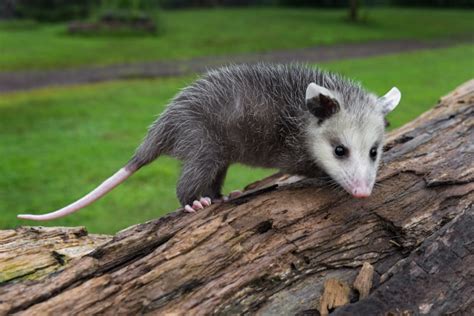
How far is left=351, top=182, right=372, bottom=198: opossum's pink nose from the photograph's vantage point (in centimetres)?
284

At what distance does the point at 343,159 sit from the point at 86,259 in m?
1.42

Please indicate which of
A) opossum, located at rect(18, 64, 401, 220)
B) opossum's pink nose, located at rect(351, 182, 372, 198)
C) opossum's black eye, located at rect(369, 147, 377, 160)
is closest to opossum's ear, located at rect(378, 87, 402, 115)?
opossum, located at rect(18, 64, 401, 220)

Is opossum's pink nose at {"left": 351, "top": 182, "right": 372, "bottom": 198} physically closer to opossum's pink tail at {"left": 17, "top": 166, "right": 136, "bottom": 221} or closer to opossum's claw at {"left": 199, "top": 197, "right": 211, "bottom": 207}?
opossum's claw at {"left": 199, "top": 197, "right": 211, "bottom": 207}

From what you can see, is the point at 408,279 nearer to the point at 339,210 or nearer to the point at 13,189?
the point at 339,210

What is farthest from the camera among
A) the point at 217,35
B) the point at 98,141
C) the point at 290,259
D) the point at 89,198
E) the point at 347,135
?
the point at 217,35

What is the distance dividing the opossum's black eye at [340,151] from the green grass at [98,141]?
6.36 feet

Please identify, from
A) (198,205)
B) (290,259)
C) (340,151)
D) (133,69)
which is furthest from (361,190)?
(133,69)

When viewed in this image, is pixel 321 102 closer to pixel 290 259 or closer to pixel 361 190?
pixel 361 190

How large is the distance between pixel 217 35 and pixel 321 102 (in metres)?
17.3

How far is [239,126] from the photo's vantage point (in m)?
3.38

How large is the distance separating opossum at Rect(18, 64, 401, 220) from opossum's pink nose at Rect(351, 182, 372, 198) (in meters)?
0.24

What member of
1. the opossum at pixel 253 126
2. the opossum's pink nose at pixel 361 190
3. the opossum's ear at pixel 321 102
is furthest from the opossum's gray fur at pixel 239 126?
the opossum's pink nose at pixel 361 190

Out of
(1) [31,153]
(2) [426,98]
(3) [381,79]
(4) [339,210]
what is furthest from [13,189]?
(3) [381,79]

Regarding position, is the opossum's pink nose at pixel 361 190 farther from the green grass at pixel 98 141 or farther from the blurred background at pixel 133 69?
the blurred background at pixel 133 69
